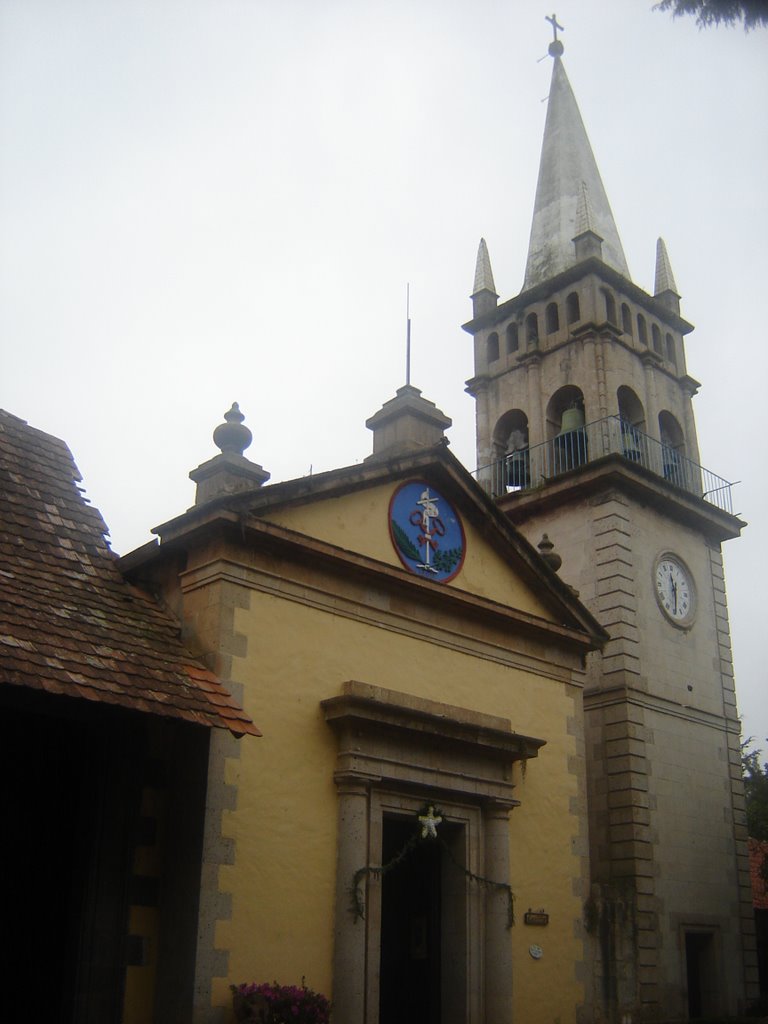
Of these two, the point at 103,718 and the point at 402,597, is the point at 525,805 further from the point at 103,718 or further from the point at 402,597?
the point at 103,718

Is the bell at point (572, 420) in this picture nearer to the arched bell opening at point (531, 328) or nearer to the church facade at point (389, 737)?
the arched bell opening at point (531, 328)

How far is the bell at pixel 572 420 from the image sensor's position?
24.2m

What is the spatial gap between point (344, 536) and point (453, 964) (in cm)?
558

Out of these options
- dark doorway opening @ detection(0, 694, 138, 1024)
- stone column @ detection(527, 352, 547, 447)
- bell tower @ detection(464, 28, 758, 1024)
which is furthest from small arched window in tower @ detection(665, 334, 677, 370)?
dark doorway opening @ detection(0, 694, 138, 1024)

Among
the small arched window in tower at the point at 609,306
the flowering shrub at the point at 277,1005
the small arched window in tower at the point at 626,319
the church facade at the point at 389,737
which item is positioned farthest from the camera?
the small arched window in tower at the point at 626,319

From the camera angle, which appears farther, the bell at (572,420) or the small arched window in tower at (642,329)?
the small arched window in tower at (642,329)

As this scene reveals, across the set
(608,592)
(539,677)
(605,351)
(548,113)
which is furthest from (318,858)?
(548,113)

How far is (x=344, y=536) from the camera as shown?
15.1m

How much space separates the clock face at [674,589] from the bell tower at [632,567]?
4 cm

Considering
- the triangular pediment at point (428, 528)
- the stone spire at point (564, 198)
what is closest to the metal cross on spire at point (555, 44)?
the stone spire at point (564, 198)

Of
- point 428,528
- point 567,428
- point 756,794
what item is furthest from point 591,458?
point 756,794

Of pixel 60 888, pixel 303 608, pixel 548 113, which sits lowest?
pixel 60 888

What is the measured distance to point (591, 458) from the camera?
2328 centimetres

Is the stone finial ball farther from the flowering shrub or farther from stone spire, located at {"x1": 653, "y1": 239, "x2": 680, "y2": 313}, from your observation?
stone spire, located at {"x1": 653, "y1": 239, "x2": 680, "y2": 313}
